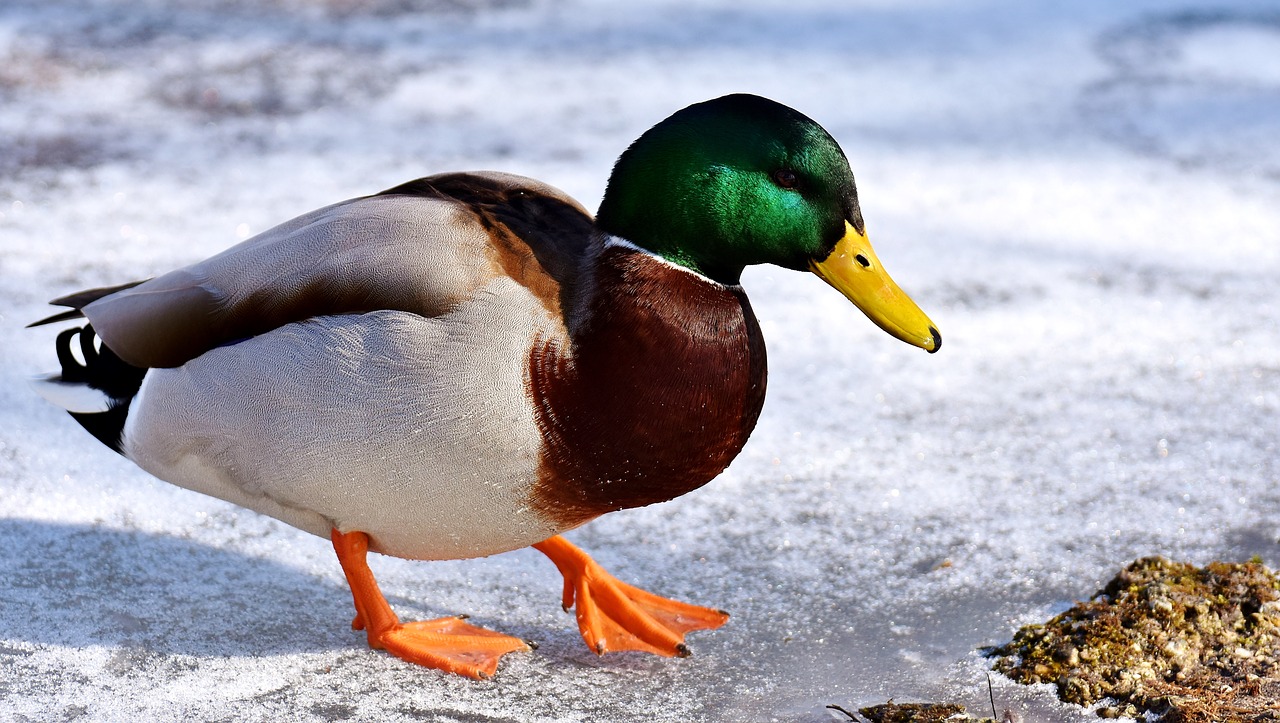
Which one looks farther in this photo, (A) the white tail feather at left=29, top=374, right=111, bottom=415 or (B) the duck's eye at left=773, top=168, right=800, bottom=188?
(A) the white tail feather at left=29, top=374, right=111, bottom=415

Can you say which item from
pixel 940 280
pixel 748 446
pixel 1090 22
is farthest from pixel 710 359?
pixel 1090 22

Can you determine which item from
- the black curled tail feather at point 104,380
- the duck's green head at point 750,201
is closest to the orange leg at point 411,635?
the black curled tail feather at point 104,380

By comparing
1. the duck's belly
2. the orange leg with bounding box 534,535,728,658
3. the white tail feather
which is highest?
the duck's belly

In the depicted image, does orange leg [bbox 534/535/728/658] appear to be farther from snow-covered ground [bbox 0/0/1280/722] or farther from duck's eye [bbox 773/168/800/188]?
duck's eye [bbox 773/168/800/188]

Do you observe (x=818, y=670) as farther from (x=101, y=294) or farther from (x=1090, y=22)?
(x=1090, y=22)

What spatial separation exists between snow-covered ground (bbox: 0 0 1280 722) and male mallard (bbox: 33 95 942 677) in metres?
0.41

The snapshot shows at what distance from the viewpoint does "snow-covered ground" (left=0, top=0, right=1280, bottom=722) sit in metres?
3.03

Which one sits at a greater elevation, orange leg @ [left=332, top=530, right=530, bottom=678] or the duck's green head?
the duck's green head

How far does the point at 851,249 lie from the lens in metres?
2.81

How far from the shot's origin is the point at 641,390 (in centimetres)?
270

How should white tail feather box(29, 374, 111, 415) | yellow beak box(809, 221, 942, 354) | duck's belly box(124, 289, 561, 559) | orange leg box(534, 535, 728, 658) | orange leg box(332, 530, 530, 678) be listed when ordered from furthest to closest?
white tail feather box(29, 374, 111, 415)
orange leg box(534, 535, 728, 658)
orange leg box(332, 530, 530, 678)
yellow beak box(809, 221, 942, 354)
duck's belly box(124, 289, 561, 559)

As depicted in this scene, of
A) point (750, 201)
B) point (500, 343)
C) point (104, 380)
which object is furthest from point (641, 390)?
point (104, 380)

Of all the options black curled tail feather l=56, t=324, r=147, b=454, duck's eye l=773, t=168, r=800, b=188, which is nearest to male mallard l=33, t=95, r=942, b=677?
duck's eye l=773, t=168, r=800, b=188

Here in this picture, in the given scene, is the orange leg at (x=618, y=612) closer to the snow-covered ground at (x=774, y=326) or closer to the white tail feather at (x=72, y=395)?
the snow-covered ground at (x=774, y=326)
